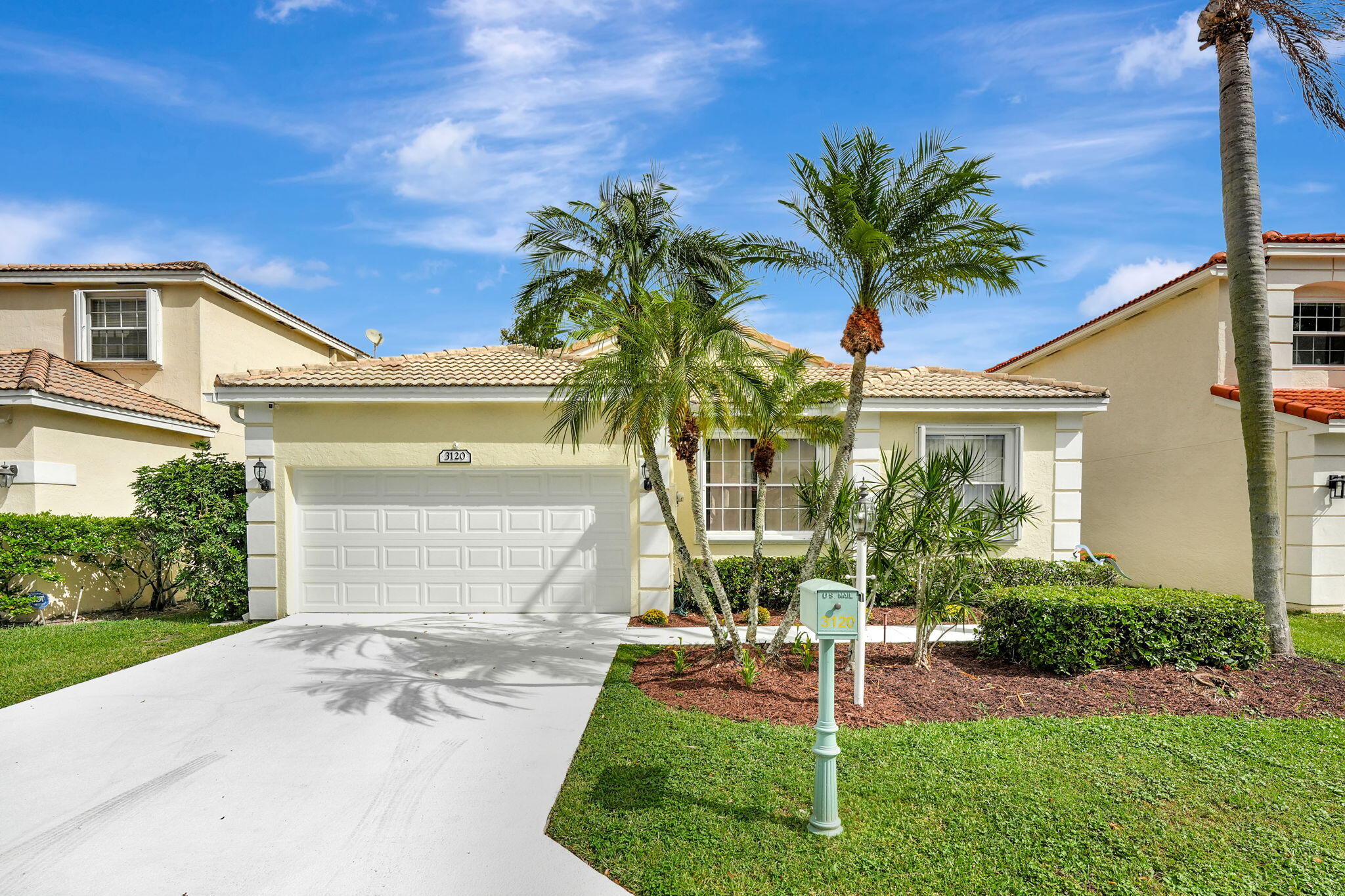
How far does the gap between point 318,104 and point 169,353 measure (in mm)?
7798

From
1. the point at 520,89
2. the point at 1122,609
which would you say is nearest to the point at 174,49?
the point at 520,89

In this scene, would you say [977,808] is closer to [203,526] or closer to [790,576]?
[790,576]

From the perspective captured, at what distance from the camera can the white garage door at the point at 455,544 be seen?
34.5 feet

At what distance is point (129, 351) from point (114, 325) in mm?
689

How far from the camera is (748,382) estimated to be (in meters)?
6.51

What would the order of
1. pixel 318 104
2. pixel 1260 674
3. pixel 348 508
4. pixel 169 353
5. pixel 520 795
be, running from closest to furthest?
pixel 520 795 < pixel 1260 674 < pixel 318 104 < pixel 348 508 < pixel 169 353

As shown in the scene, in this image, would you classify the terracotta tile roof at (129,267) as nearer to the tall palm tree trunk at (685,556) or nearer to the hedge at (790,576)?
the hedge at (790,576)

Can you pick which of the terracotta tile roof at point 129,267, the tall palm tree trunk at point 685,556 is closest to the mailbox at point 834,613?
the tall palm tree trunk at point 685,556

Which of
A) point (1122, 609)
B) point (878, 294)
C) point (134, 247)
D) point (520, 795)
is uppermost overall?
point (134, 247)

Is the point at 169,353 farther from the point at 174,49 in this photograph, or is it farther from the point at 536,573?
the point at 536,573

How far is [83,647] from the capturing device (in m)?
8.69

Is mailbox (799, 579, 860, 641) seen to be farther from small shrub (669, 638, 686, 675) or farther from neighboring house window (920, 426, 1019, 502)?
neighboring house window (920, 426, 1019, 502)

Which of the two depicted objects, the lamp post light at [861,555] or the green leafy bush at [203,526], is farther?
the green leafy bush at [203,526]

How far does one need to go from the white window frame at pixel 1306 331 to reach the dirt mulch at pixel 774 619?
9.25 m
